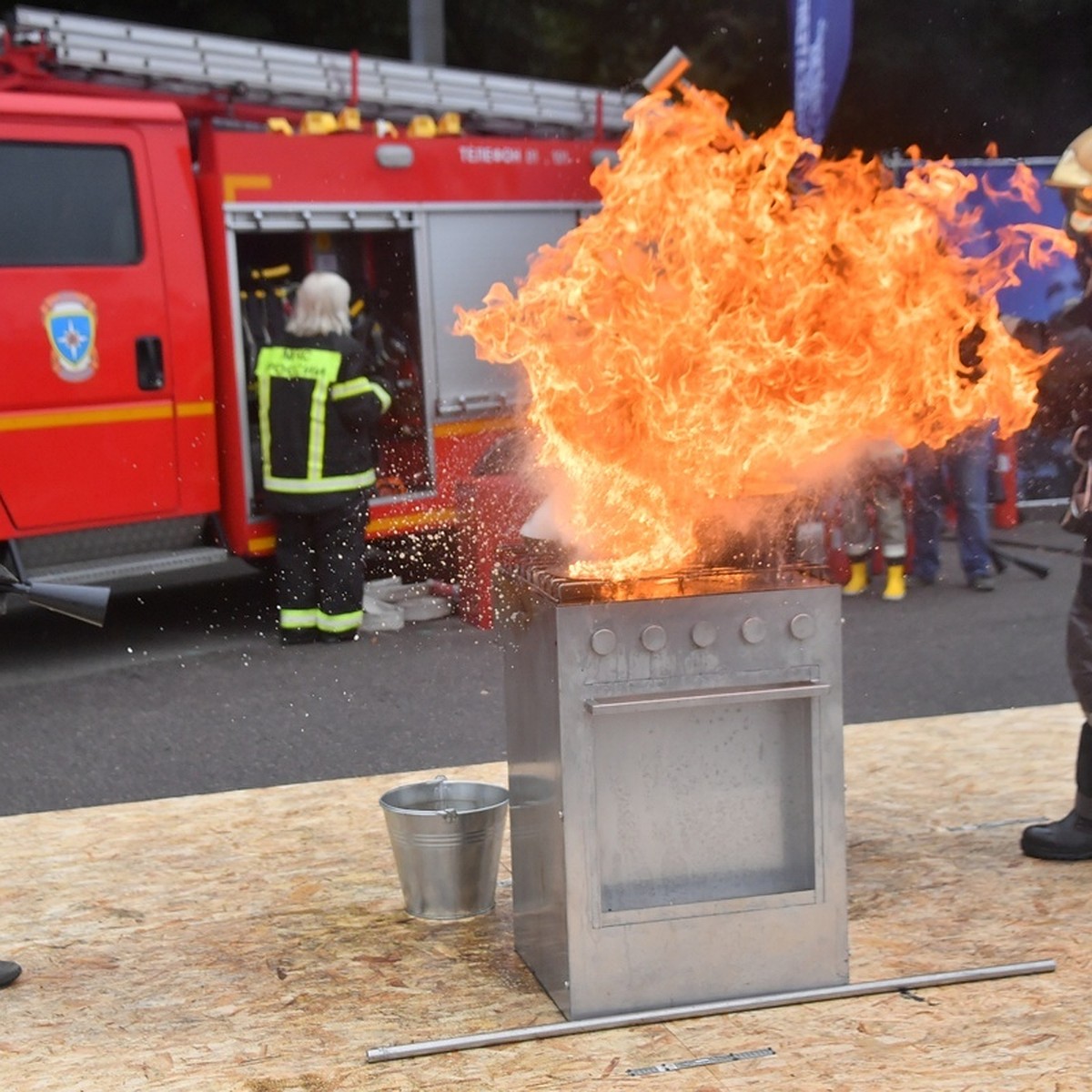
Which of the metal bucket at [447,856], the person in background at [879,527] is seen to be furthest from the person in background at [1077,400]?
the person in background at [879,527]

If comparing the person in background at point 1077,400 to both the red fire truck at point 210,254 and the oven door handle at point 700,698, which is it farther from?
the red fire truck at point 210,254

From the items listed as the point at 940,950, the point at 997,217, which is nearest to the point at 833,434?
the point at 940,950

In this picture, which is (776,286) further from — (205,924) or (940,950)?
(205,924)

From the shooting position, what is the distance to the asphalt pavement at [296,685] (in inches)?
276

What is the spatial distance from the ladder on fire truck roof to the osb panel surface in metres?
5.18

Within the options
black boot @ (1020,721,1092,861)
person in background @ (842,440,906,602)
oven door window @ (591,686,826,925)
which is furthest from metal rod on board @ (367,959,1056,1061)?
person in background @ (842,440,906,602)

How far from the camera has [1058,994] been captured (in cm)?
392

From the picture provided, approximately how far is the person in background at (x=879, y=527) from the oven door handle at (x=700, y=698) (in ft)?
21.8

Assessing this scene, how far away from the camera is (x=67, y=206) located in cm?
893

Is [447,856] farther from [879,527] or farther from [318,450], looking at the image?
[879,527]

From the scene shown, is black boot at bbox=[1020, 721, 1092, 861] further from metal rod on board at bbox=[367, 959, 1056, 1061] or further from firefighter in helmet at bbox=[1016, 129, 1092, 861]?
metal rod on board at bbox=[367, 959, 1056, 1061]

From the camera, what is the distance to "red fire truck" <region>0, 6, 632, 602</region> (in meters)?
8.81

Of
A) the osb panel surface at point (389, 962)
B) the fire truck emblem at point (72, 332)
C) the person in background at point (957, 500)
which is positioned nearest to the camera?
the osb panel surface at point (389, 962)

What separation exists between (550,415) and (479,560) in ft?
18.9
